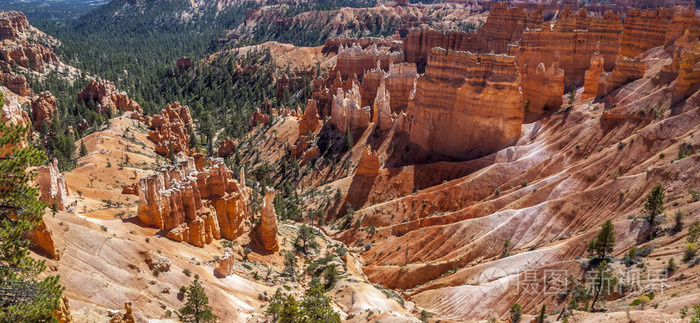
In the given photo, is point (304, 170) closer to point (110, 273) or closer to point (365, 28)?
point (110, 273)

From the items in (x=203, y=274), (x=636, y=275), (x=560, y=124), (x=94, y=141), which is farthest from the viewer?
(x=94, y=141)

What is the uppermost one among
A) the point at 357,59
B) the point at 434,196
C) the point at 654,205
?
the point at 654,205

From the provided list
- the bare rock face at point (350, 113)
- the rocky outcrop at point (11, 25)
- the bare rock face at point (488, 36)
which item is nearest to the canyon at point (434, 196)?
the bare rock face at point (350, 113)

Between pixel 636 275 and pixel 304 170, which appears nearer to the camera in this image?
pixel 636 275

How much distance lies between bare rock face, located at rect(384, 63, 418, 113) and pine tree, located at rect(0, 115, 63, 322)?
7010 cm

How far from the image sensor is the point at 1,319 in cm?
1581

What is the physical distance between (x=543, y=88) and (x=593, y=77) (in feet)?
18.5

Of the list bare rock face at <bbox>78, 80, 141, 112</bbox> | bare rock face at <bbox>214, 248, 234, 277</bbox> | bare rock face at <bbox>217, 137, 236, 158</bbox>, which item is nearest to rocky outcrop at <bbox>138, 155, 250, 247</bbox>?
bare rock face at <bbox>214, 248, 234, 277</bbox>

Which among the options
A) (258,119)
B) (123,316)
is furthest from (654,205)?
(258,119)

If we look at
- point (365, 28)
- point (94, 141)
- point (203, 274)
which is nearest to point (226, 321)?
point (203, 274)

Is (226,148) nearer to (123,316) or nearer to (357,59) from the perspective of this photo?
(357,59)

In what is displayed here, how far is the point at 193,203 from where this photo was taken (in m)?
40.4

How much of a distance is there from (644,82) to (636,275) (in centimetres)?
3057

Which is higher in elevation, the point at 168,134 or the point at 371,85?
the point at 371,85
